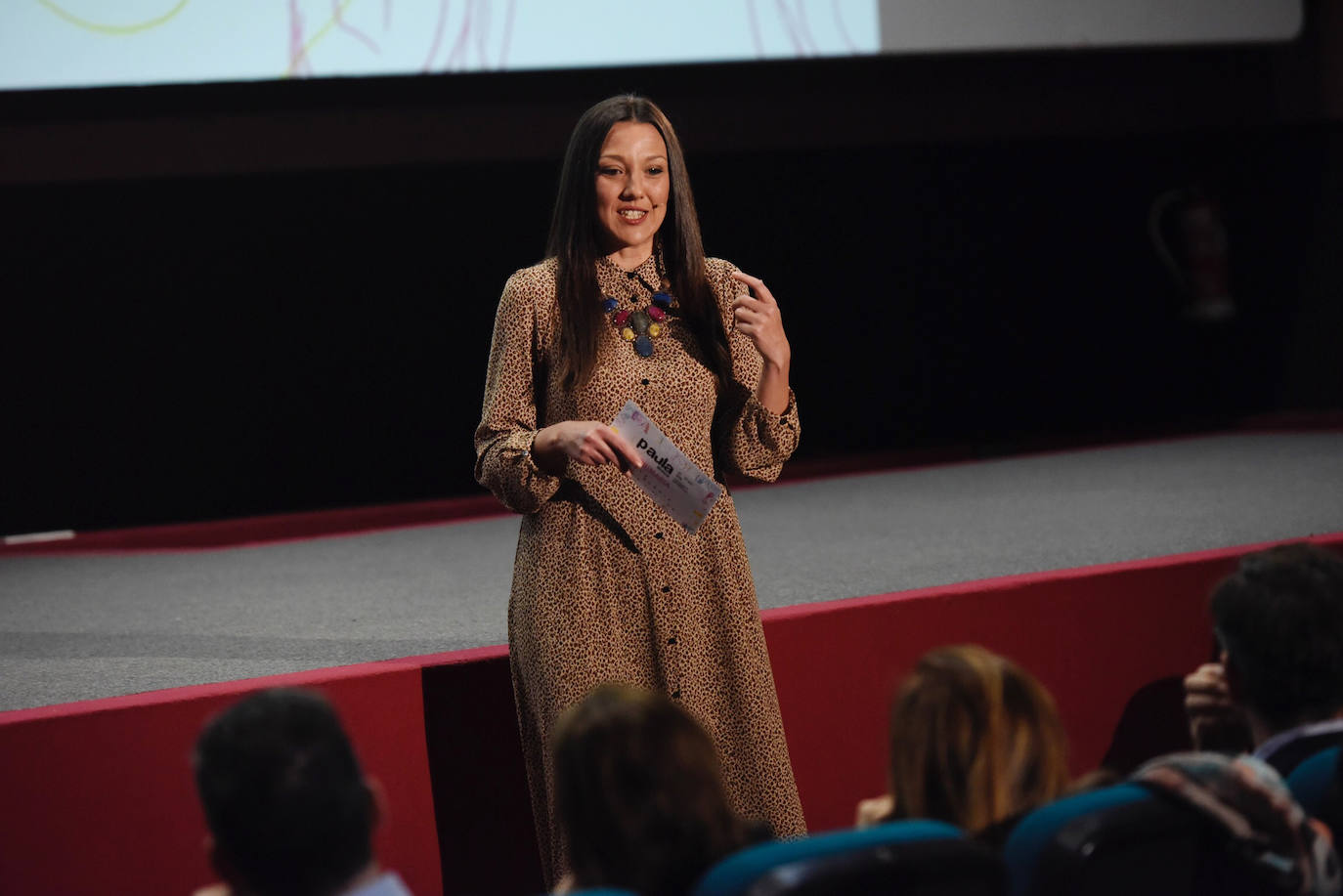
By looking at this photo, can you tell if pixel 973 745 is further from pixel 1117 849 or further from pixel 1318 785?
pixel 1318 785

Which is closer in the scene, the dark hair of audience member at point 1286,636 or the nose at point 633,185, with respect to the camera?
the dark hair of audience member at point 1286,636

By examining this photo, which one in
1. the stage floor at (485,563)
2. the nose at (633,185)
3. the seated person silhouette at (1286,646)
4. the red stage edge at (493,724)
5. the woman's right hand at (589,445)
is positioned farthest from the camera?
the stage floor at (485,563)

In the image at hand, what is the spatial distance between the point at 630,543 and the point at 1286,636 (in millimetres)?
792

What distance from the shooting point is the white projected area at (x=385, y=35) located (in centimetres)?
390

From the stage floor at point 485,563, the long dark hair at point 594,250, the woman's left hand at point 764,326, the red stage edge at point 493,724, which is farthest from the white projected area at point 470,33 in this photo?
the woman's left hand at point 764,326

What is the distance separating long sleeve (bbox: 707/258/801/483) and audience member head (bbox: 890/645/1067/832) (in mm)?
620

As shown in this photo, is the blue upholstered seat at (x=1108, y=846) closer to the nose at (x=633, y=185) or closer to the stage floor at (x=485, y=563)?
the nose at (x=633, y=185)

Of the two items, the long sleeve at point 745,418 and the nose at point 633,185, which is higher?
the nose at point 633,185

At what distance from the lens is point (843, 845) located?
112 centimetres

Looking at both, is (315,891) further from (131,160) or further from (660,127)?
(131,160)

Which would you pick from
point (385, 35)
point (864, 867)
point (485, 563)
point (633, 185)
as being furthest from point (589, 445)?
point (385, 35)

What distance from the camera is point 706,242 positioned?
16.6 ft

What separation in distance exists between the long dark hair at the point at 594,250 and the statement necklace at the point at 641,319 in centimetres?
2

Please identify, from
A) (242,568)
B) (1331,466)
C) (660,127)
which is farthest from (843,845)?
(1331,466)
